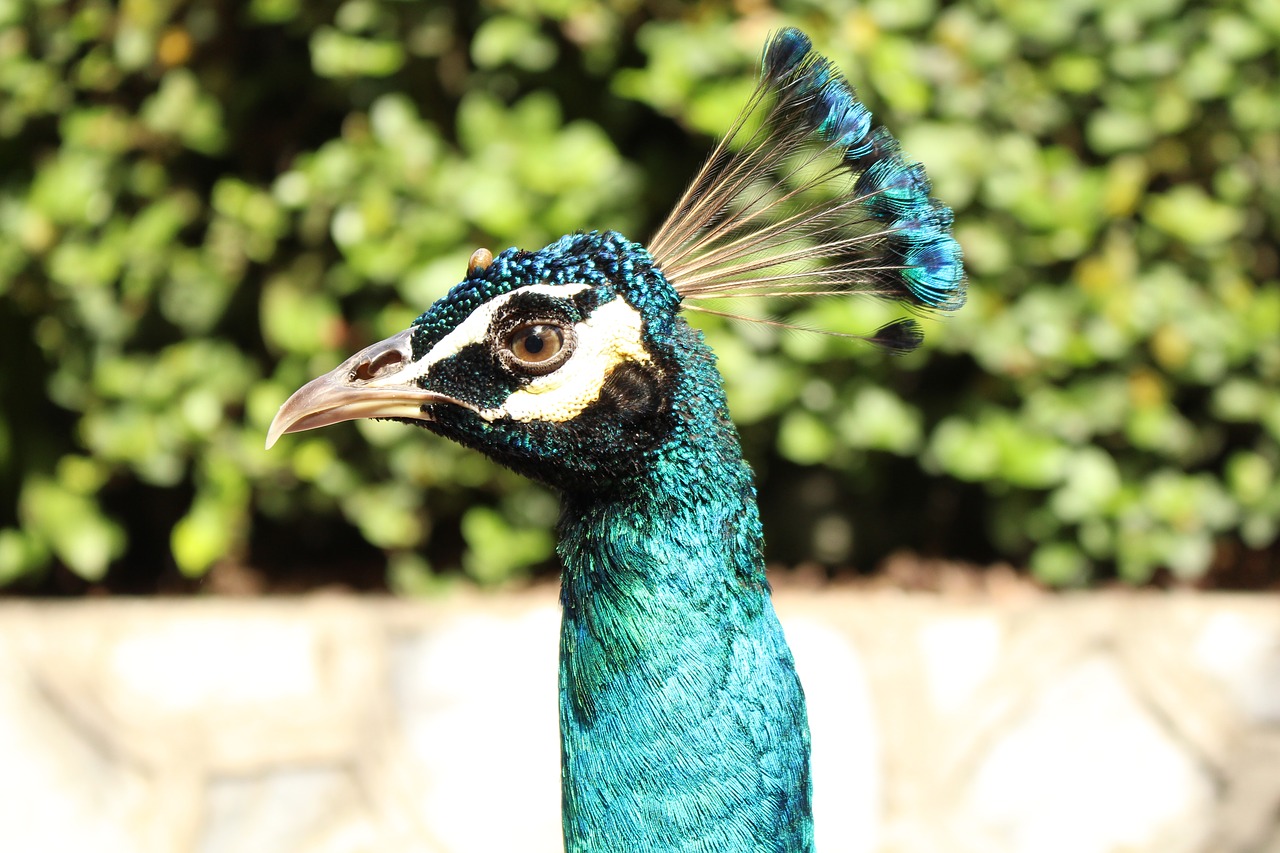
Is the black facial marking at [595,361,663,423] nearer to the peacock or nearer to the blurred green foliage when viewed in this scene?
the peacock

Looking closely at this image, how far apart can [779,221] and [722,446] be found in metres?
0.23

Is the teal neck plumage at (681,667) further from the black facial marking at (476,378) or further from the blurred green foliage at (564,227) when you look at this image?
the blurred green foliage at (564,227)

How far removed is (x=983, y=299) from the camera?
6.44 feet

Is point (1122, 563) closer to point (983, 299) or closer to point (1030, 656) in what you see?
point (1030, 656)

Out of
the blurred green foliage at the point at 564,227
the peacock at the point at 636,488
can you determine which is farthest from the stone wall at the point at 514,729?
the peacock at the point at 636,488

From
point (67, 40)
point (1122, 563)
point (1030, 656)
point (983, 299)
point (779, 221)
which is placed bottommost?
point (1030, 656)

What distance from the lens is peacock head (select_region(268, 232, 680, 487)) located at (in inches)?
36.9

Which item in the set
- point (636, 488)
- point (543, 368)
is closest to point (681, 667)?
point (636, 488)

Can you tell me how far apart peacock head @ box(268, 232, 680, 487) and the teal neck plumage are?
33 mm

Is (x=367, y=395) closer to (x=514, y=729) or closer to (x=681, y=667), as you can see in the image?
(x=681, y=667)

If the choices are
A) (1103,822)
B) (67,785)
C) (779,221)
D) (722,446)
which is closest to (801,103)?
(779,221)

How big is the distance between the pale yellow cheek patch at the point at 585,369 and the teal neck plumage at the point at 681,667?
5 cm

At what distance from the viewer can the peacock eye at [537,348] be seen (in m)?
0.93

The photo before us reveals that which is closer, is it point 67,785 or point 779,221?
point 779,221
